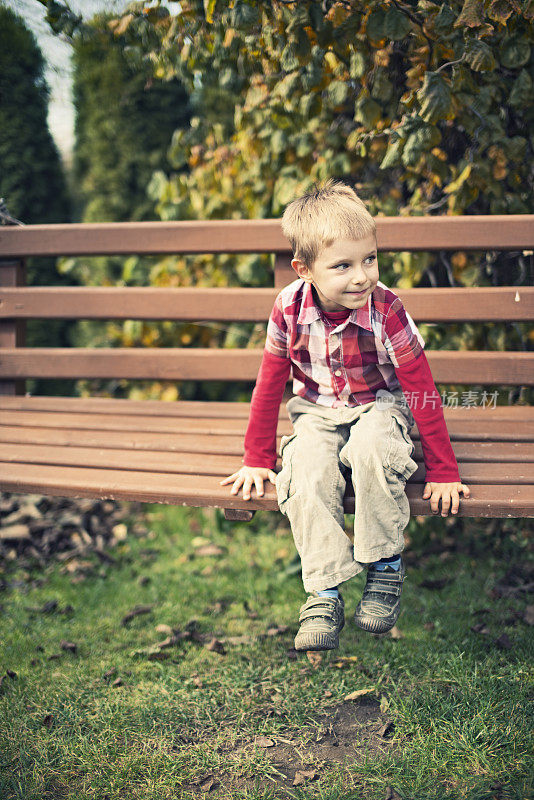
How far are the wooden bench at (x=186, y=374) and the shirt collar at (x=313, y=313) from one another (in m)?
0.46

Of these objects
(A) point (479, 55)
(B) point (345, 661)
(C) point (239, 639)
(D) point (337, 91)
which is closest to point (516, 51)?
(A) point (479, 55)

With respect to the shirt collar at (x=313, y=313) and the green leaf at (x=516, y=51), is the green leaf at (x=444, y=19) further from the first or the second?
the shirt collar at (x=313, y=313)

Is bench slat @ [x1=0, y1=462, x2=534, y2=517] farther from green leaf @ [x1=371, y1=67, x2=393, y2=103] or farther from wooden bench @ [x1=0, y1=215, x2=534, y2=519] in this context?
green leaf @ [x1=371, y1=67, x2=393, y2=103]

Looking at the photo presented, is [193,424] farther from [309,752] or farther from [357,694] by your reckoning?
[309,752]

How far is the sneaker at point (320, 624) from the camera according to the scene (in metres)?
1.89

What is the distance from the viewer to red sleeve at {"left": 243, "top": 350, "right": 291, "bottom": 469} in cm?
216

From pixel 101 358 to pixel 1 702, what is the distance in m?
1.37

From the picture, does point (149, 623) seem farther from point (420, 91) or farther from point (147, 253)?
point (420, 91)

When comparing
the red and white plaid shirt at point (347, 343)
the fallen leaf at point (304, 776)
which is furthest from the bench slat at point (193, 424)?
the fallen leaf at point (304, 776)

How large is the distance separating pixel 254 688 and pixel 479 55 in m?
2.19

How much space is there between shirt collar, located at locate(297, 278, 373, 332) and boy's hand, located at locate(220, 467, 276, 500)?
47 cm

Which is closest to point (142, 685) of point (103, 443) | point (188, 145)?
point (103, 443)

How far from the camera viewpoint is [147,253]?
116 inches

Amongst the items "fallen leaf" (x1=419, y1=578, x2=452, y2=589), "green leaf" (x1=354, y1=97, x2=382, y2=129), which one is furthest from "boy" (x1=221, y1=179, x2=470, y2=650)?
"fallen leaf" (x1=419, y1=578, x2=452, y2=589)
